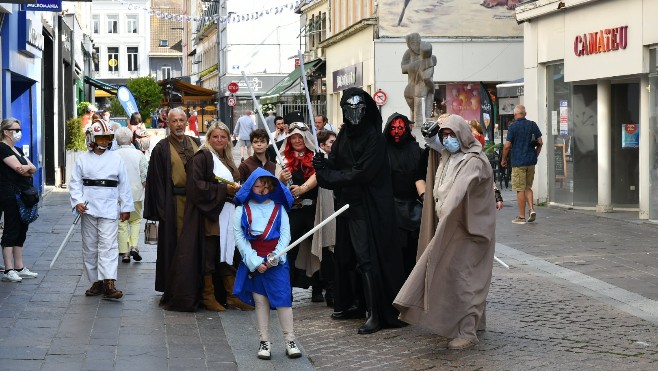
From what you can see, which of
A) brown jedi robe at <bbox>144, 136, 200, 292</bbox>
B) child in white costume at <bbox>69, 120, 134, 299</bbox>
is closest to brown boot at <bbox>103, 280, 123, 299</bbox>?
child in white costume at <bbox>69, 120, 134, 299</bbox>

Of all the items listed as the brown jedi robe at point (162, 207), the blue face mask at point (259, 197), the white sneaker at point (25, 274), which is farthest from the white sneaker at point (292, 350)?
the white sneaker at point (25, 274)

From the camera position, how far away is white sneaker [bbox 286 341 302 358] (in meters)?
8.59

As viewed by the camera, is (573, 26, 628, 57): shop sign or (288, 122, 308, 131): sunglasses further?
(573, 26, 628, 57): shop sign

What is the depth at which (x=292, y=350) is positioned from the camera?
8586mm

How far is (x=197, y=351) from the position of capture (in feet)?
28.8

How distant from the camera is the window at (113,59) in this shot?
108375 mm

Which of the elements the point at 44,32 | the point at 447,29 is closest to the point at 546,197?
the point at 44,32

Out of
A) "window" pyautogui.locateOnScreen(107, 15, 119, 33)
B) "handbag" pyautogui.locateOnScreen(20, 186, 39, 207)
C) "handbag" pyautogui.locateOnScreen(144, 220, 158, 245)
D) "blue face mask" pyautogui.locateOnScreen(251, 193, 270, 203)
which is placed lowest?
"handbag" pyautogui.locateOnScreen(144, 220, 158, 245)

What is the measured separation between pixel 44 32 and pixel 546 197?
12.4 m

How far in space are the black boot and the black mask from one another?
1213mm

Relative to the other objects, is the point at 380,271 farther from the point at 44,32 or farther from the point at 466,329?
the point at 44,32

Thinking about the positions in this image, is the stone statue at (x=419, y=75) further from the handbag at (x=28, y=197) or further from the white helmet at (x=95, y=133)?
the white helmet at (x=95, y=133)

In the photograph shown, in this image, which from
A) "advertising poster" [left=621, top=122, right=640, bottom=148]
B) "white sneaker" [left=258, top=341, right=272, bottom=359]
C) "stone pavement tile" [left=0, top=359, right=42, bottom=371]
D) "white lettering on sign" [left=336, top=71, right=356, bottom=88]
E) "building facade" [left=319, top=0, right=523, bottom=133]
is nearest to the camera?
"stone pavement tile" [left=0, top=359, right=42, bottom=371]

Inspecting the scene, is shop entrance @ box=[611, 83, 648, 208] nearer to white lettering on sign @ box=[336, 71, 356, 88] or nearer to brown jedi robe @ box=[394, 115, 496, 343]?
brown jedi robe @ box=[394, 115, 496, 343]
